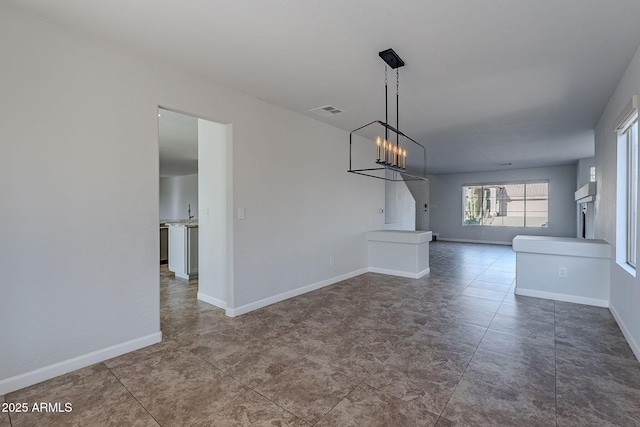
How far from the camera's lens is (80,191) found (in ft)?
7.52

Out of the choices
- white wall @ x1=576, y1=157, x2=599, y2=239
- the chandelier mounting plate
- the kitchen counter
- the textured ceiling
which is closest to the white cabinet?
the textured ceiling

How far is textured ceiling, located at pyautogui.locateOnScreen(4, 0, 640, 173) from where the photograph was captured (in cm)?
199

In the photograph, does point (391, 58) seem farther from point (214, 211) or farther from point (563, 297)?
point (563, 297)

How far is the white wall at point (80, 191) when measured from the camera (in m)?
2.02

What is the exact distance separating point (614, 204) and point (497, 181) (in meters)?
7.22

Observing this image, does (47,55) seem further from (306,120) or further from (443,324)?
(443,324)

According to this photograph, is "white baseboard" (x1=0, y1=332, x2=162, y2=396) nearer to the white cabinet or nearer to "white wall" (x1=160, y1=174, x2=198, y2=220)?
the white cabinet

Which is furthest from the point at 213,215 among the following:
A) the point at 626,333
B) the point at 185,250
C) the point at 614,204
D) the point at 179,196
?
the point at 179,196

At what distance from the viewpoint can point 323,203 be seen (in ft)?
15.2

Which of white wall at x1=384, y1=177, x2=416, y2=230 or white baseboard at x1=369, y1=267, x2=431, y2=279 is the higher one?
white wall at x1=384, y1=177, x2=416, y2=230

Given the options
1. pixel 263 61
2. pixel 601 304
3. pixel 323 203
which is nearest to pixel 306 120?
pixel 323 203

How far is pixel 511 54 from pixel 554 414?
265cm

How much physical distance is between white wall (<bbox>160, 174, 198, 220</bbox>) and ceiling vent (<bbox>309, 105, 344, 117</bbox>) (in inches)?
297

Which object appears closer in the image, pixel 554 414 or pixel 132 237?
pixel 554 414
